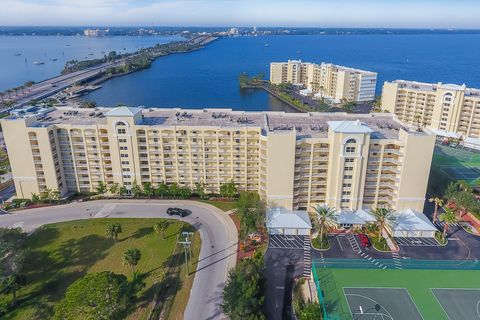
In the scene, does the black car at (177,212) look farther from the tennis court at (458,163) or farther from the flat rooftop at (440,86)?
the flat rooftop at (440,86)

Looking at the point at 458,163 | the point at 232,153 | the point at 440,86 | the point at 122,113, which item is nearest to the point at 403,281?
the point at 232,153

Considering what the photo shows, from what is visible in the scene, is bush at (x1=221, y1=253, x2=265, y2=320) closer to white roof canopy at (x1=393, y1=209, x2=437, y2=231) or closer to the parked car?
the parked car

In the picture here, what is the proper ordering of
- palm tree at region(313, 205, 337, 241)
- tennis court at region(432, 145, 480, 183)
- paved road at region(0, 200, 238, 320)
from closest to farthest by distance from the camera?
paved road at region(0, 200, 238, 320), palm tree at region(313, 205, 337, 241), tennis court at region(432, 145, 480, 183)

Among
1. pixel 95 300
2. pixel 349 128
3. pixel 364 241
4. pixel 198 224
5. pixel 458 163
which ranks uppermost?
pixel 349 128

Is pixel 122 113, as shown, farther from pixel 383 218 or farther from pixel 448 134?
pixel 448 134

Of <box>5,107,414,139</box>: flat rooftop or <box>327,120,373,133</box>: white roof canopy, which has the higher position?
<box>327,120,373,133</box>: white roof canopy

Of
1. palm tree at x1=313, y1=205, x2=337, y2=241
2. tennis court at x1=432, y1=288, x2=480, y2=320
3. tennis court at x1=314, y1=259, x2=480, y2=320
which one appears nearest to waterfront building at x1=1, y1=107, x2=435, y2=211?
palm tree at x1=313, y1=205, x2=337, y2=241

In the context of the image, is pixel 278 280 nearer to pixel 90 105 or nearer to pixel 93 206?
pixel 93 206
